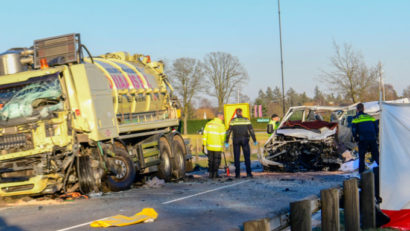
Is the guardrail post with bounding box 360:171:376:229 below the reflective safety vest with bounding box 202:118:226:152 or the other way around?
below

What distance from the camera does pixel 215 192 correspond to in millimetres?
12836

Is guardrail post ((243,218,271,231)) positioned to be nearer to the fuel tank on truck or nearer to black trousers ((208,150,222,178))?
the fuel tank on truck

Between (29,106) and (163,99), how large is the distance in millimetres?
5453

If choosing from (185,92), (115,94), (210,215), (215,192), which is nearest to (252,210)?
(210,215)

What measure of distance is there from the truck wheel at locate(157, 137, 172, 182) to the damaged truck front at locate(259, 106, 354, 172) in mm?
2738

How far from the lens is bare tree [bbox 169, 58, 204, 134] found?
210ft

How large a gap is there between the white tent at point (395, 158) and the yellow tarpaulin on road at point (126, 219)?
332 centimetres

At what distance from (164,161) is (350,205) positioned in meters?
9.37

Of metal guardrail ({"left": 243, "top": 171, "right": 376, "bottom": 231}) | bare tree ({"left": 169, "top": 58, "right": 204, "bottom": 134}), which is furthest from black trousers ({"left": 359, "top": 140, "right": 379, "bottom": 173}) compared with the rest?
bare tree ({"left": 169, "top": 58, "right": 204, "bottom": 134})

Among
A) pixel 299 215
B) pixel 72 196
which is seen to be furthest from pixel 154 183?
pixel 299 215

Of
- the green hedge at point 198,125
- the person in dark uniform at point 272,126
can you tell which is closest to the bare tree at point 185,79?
the green hedge at point 198,125

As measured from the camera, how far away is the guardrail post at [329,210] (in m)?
6.70

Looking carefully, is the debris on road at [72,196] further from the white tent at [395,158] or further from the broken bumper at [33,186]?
the white tent at [395,158]

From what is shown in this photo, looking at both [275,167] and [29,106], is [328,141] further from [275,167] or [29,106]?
[29,106]
